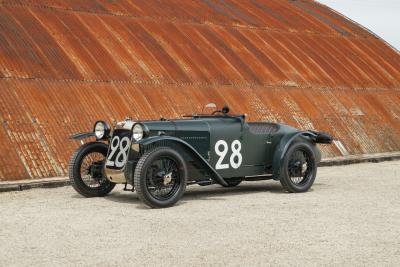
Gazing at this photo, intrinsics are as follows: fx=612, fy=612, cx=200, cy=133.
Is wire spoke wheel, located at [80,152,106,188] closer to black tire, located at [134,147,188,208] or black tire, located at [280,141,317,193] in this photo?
black tire, located at [134,147,188,208]

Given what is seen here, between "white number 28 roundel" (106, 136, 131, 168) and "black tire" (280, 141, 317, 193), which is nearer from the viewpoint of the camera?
"white number 28 roundel" (106, 136, 131, 168)

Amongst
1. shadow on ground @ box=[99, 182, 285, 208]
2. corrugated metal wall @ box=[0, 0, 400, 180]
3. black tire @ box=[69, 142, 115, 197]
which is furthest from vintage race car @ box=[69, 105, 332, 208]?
corrugated metal wall @ box=[0, 0, 400, 180]

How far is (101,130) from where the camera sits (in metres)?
9.38

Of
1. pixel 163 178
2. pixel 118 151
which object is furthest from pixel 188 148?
pixel 118 151

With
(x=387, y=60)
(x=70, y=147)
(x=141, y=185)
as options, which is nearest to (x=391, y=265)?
(x=141, y=185)

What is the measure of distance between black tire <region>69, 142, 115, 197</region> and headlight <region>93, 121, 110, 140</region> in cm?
13

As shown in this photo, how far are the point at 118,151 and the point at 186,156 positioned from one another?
98cm

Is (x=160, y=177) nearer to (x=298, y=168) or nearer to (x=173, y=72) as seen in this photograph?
(x=298, y=168)

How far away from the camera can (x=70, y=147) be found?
1148 cm

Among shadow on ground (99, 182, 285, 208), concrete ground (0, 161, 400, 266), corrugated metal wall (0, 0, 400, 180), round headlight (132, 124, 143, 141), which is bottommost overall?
concrete ground (0, 161, 400, 266)

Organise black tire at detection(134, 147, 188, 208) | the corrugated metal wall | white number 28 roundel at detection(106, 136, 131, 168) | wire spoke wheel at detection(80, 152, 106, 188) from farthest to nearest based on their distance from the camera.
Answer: the corrugated metal wall → wire spoke wheel at detection(80, 152, 106, 188) → white number 28 roundel at detection(106, 136, 131, 168) → black tire at detection(134, 147, 188, 208)

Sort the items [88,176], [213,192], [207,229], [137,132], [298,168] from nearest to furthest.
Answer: [207,229], [137,132], [88,176], [298,168], [213,192]

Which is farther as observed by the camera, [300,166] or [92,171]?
[300,166]

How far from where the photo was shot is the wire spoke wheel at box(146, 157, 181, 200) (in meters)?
8.08
